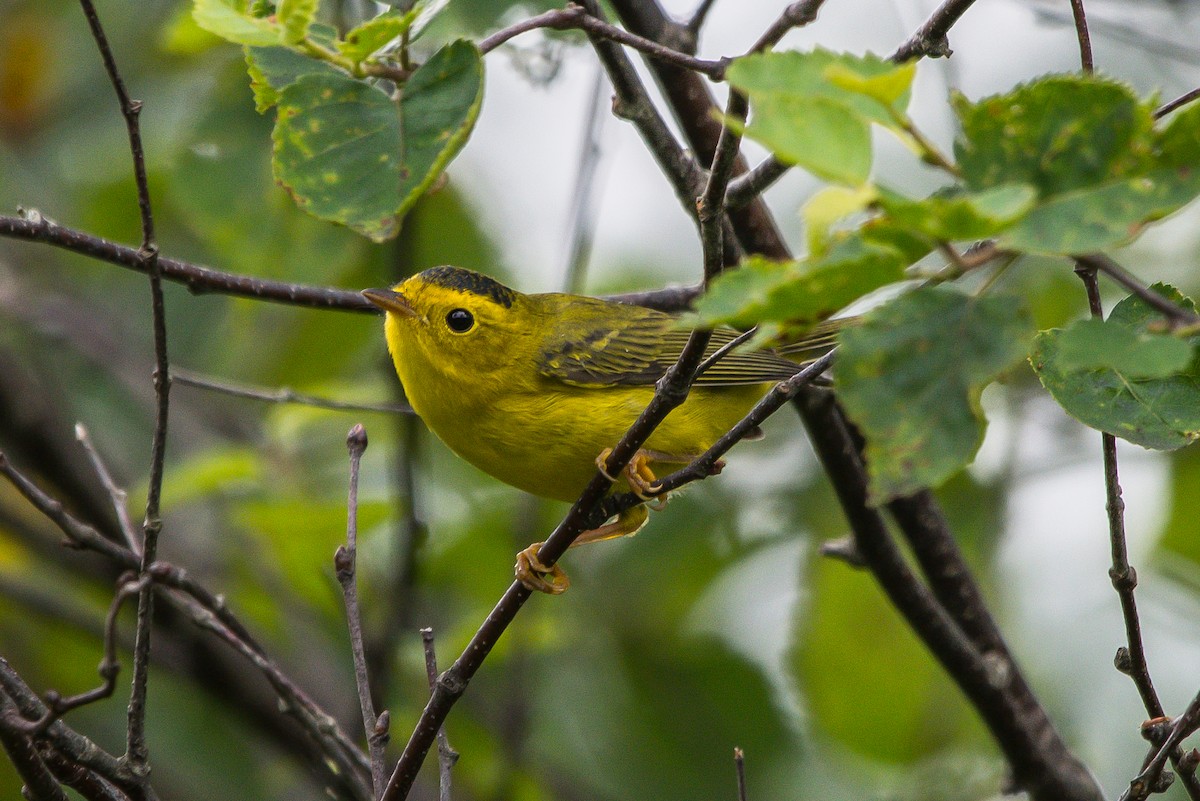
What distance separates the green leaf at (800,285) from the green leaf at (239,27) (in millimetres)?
988

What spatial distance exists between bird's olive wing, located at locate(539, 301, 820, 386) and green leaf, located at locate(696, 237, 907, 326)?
2527mm

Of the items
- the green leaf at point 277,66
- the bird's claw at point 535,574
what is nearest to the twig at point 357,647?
the bird's claw at point 535,574

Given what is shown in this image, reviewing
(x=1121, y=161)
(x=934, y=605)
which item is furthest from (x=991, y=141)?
(x=934, y=605)

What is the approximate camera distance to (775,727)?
5.39 meters

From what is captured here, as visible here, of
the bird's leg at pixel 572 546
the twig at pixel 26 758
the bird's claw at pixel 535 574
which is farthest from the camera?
the bird's leg at pixel 572 546

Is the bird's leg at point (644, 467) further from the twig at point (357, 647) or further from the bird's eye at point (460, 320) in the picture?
the twig at point (357, 647)

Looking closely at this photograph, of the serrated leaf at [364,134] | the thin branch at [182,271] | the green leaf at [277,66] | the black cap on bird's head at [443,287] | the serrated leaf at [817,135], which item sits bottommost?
the serrated leaf at [817,135]

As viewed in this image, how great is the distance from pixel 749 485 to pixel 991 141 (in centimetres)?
510

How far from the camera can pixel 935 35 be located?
247 cm

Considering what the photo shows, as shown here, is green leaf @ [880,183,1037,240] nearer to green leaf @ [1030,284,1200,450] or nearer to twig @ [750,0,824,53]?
green leaf @ [1030,284,1200,450]

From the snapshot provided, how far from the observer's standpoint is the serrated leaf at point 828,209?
4.04 ft

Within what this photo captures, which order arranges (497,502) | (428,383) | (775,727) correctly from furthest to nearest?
1. (497,502)
2. (775,727)
3. (428,383)

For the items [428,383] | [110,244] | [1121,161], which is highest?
[428,383]

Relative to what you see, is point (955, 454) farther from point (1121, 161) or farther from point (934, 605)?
point (934, 605)
